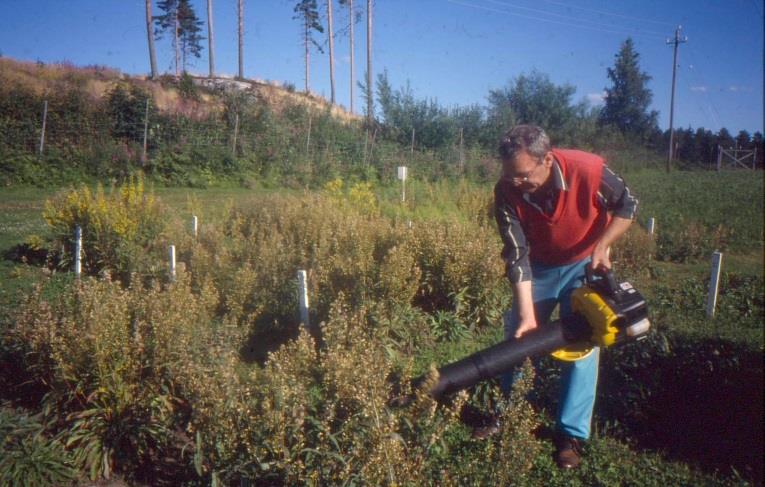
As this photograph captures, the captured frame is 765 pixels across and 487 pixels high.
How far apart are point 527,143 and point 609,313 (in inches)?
39.4

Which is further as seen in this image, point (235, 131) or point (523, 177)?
point (235, 131)

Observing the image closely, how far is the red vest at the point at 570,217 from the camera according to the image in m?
2.51

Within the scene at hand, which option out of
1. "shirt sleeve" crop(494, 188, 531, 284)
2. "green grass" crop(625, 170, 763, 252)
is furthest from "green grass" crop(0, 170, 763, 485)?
"shirt sleeve" crop(494, 188, 531, 284)

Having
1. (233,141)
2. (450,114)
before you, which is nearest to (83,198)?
(233,141)

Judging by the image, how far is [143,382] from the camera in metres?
3.08

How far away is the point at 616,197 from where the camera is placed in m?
2.41

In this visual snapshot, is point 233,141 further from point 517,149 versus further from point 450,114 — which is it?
point 517,149

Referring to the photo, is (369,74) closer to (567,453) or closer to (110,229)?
(110,229)

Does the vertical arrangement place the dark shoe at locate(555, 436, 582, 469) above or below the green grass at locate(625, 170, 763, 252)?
below

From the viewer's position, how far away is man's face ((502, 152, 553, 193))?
2318 mm

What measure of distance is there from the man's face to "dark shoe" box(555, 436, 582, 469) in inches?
56.1

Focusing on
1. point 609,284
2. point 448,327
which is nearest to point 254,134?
Result: point 448,327

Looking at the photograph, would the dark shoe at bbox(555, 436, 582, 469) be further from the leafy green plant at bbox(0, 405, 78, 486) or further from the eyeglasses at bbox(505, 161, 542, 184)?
the leafy green plant at bbox(0, 405, 78, 486)

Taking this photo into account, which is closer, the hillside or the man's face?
the man's face
